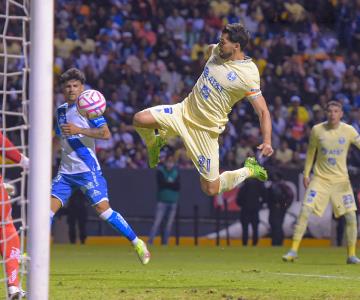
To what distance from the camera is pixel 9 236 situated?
10.2 meters

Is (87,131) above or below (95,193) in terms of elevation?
above

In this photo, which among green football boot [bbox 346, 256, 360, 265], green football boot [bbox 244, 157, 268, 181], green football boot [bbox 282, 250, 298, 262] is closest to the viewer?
green football boot [bbox 244, 157, 268, 181]

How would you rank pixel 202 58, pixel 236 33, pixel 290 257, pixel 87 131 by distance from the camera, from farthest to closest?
pixel 202 58, pixel 290 257, pixel 87 131, pixel 236 33

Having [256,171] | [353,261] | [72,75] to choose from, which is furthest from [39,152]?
[353,261]

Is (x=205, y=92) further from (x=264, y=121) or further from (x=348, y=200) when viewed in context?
(x=348, y=200)

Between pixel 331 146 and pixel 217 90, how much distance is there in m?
5.27

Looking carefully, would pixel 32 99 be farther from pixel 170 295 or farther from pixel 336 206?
pixel 336 206

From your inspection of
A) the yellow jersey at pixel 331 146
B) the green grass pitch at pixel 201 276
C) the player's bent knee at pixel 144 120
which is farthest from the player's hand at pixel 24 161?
the yellow jersey at pixel 331 146

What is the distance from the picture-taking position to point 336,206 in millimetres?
18344

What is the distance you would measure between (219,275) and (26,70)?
21.9ft

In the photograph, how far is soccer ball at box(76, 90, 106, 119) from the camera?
46.3 feet

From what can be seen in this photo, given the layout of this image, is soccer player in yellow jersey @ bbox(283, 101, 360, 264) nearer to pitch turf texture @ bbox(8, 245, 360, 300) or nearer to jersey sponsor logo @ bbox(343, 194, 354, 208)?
jersey sponsor logo @ bbox(343, 194, 354, 208)

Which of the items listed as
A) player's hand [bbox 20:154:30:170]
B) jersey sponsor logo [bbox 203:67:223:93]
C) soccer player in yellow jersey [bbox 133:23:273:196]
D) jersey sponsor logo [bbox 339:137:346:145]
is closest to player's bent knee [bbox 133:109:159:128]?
soccer player in yellow jersey [bbox 133:23:273:196]

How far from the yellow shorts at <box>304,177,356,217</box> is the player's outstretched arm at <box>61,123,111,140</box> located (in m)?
5.21
